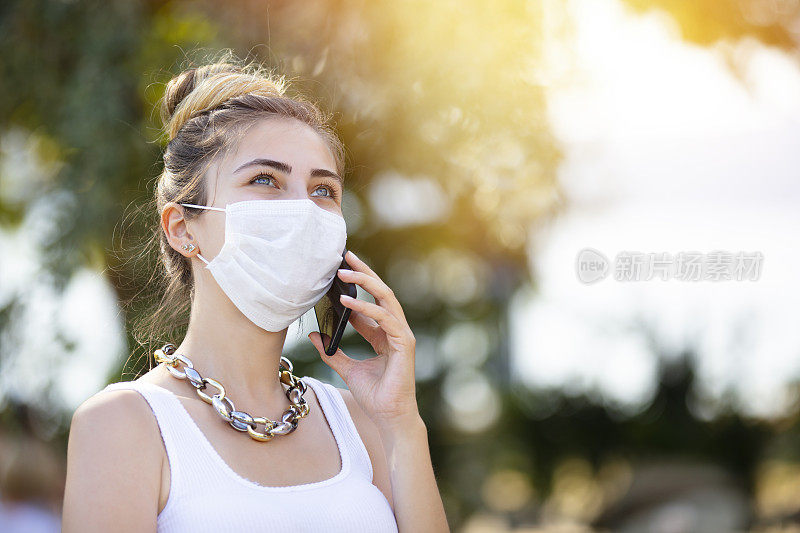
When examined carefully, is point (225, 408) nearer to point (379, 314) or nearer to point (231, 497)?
point (231, 497)

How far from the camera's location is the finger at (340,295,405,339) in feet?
7.22

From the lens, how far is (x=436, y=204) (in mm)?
5555

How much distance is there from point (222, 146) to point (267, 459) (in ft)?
2.88

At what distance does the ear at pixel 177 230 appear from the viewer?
2.32 meters

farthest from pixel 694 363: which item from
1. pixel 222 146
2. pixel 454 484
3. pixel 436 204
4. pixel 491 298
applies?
pixel 222 146

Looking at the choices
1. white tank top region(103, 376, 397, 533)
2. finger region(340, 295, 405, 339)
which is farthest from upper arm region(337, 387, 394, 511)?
finger region(340, 295, 405, 339)

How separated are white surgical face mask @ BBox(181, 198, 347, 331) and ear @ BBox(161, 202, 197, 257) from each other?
0.10m

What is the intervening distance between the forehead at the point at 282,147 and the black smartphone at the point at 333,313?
0.94 ft

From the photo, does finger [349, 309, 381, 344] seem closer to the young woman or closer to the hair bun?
the young woman

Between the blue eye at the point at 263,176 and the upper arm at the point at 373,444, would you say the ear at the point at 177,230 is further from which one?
the upper arm at the point at 373,444

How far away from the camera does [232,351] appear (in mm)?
2273

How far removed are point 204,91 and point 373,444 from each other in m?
1.20

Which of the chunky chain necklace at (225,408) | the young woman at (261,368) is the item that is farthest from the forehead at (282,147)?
the chunky chain necklace at (225,408)

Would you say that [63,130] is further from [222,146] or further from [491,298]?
[491,298]
